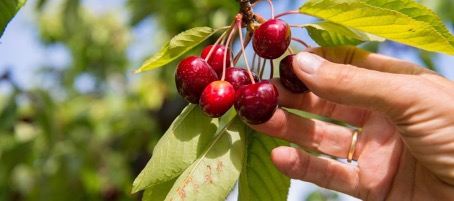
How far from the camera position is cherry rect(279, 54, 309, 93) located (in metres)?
1.82

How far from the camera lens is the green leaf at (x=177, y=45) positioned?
171 cm

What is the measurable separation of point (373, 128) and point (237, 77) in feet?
2.28

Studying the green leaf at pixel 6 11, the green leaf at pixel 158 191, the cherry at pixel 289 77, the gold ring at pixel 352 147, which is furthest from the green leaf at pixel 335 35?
the green leaf at pixel 6 11

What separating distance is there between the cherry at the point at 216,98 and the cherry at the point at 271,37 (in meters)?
0.14

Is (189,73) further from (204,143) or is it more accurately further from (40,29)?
(40,29)

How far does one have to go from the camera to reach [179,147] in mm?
1742

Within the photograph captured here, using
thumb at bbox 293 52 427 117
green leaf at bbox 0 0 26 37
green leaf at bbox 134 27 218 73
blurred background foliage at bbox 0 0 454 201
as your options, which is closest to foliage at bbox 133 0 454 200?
green leaf at bbox 134 27 218 73

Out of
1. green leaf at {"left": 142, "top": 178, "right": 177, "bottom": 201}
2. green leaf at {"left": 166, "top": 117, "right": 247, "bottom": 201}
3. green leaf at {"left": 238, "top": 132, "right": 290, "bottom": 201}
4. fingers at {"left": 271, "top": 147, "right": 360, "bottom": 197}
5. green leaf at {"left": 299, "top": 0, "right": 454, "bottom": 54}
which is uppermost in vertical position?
green leaf at {"left": 299, "top": 0, "right": 454, "bottom": 54}

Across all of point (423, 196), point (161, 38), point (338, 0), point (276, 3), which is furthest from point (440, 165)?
point (161, 38)

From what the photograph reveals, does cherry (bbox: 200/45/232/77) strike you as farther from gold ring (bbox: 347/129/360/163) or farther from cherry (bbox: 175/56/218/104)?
gold ring (bbox: 347/129/360/163)

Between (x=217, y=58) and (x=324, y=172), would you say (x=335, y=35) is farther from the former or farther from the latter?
(x=324, y=172)

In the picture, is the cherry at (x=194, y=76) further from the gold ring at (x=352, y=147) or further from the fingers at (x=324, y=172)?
the gold ring at (x=352, y=147)

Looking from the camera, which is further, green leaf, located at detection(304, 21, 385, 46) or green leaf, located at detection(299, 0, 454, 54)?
green leaf, located at detection(304, 21, 385, 46)

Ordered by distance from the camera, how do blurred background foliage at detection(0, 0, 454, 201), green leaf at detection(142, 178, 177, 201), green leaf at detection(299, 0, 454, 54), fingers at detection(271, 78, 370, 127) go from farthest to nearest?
blurred background foliage at detection(0, 0, 454, 201) < fingers at detection(271, 78, 370, 127) < green leaf at detection(142, 178, 177, 201) < green leaf at detection(299, 0, 454, 54)
